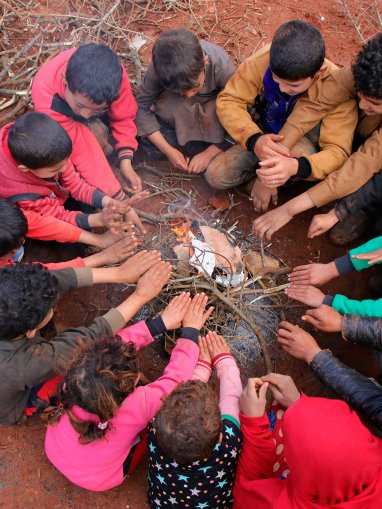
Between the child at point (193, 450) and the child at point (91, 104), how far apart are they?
1.82 m

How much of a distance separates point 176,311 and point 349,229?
1572 millimetres

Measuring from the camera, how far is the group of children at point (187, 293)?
2074mm

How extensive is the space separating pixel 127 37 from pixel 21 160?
7.10 feet

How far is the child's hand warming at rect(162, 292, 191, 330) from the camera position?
110 inches

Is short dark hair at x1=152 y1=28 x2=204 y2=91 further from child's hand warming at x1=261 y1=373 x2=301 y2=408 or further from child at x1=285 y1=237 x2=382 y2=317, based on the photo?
child's hand warming at x1=261 y1=373 x2=301 y2=408

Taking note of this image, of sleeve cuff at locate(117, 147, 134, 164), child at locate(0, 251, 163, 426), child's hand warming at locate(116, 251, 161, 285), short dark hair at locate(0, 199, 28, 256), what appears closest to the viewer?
child at locate(0, 251, 163, 426)

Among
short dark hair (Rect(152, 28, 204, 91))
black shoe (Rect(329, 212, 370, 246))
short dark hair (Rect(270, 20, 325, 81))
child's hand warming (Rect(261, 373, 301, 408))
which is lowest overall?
child's hand warming (Rect(261, 373, 301, 408))

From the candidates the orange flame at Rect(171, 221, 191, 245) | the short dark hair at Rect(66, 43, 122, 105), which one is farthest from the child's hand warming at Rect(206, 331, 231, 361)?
the short dark hair at Rect(66, 43, 122, 105)

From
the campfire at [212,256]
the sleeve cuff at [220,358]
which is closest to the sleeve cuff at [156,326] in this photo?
the sleeve cuff at [220,358]

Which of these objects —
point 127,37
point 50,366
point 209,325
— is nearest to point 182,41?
point 127,37

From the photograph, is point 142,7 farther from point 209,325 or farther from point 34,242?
point 209,325

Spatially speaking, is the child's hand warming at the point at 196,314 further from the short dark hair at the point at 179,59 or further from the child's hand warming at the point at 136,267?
the short dark hair at the point at 179,59

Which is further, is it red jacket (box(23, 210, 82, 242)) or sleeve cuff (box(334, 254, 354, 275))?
sleeve cuff (box(334, 254, 354, 275))

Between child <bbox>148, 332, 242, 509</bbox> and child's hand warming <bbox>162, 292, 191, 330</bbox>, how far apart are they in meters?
0.57
